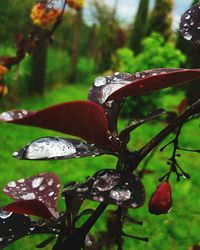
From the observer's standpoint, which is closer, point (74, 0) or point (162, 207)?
point (162, 207)

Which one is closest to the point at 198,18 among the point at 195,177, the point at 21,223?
the point at 21,223

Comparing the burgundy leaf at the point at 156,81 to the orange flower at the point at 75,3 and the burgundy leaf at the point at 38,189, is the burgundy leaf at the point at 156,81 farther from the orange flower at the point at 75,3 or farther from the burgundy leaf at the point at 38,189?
the orange flower at the point at 75,3

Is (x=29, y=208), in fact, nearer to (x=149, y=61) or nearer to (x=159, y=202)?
(x=159, y=202)

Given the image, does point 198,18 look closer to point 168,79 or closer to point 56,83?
point 168,79

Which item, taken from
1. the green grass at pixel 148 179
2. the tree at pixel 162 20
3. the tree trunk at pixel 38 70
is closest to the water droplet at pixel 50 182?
the green grass at pixel 148 179

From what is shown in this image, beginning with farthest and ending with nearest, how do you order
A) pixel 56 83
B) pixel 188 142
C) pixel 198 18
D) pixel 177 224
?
pixel 56 83
pixel 188 142
pixel 177 224
pixel 198 18

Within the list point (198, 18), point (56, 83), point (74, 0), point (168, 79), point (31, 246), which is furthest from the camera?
point (56, 83)
